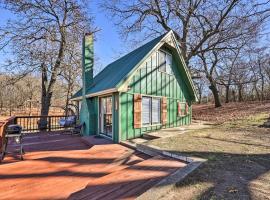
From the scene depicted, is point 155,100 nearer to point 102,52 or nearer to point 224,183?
point 224,183

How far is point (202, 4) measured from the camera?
14.9 metres

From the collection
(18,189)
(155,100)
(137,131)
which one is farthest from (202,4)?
(18,189)

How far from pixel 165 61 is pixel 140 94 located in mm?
2494

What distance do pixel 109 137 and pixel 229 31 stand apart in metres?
11.2

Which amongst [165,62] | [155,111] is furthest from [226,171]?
[165,62]

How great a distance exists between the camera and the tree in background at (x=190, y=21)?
14.2 meters

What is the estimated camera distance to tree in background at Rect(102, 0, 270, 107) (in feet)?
46.7

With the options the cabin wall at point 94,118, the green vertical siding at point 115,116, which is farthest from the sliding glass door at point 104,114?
the green vertical siding at point 115,116

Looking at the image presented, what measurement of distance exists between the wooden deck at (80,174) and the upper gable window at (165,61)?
455cm

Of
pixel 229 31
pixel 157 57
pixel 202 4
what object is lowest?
pixel 157 57

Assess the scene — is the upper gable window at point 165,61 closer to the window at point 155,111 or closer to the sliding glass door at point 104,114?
the window at point 155,111

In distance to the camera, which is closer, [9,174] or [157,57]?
[9,174]

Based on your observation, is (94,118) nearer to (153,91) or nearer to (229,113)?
(153,91)

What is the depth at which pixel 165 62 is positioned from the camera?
9711 millimetres
